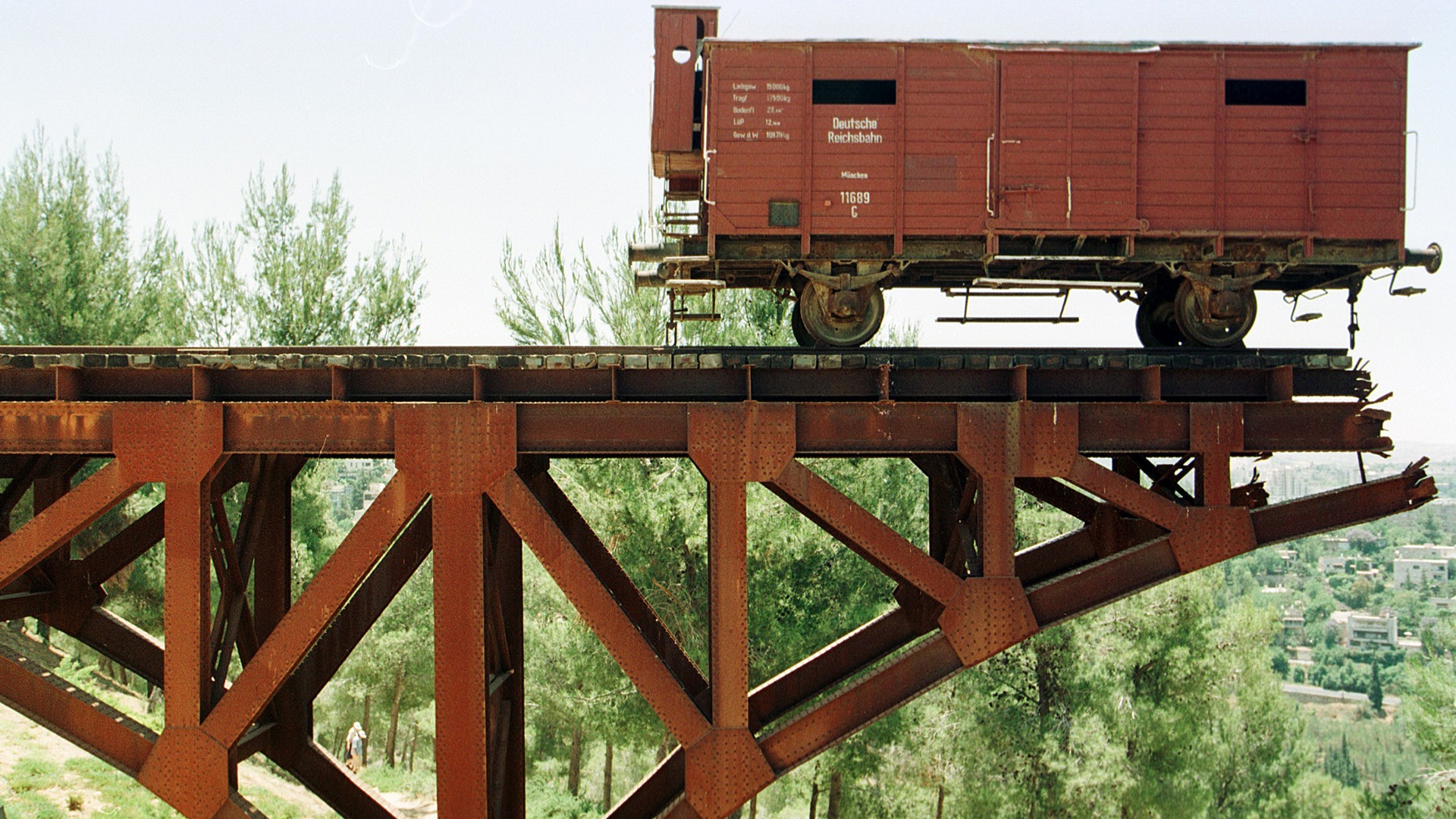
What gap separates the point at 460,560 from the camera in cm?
659

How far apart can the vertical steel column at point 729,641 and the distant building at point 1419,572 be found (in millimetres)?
159945

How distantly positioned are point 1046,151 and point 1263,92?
6.98ft

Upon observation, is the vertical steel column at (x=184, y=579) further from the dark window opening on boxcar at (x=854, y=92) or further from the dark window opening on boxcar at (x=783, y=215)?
the dark window opening on boxcar at (x=854, y=92)

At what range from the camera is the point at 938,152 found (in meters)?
8.20

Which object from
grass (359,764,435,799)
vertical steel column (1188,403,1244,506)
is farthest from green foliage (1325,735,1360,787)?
vertical steel column (1188,403,1244,506)

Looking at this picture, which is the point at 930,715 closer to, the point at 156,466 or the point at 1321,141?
the point at 1321,141

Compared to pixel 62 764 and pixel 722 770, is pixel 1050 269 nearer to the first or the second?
pixel 722 770

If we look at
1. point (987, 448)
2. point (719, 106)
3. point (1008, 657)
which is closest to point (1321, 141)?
point (987, 448)

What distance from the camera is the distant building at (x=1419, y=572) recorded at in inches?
5354

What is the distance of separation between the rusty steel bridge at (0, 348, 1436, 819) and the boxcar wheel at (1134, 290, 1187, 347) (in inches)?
63.0

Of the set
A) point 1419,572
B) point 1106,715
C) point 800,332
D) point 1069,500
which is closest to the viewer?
point 1069,500

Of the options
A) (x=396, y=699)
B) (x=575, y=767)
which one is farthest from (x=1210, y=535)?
(x=396, y=699)

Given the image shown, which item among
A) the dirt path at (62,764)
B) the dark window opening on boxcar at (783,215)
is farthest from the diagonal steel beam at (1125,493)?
the dirt path at (62,764)

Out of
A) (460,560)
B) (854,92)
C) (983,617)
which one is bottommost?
(983,617)
